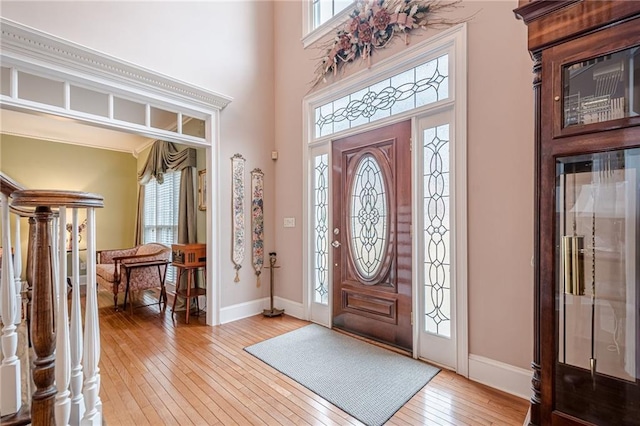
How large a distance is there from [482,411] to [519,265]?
96 centimetres

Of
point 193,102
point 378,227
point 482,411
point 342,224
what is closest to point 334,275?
point 342,224

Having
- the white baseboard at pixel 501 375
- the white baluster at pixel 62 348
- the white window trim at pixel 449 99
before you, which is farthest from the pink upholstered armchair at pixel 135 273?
the white baseboard at pixel 501 375

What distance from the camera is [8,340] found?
1.31 m

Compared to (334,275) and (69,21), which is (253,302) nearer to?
(334,275)

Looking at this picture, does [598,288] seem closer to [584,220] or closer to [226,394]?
[584,220]

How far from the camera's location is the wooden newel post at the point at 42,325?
101 cm

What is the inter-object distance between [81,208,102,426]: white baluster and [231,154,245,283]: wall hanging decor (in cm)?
238

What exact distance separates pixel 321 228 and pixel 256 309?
1369mm

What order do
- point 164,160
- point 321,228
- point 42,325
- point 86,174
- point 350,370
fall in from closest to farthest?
1. point 42,325
2. point 350,370
3. point 321,228
4. point 164,160
5. point 86,174

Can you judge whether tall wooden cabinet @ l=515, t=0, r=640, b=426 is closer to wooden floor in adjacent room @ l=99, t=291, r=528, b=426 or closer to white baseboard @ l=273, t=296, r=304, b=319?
wooden floor in adjacent room @ l=99, t=291, r=528, b=426

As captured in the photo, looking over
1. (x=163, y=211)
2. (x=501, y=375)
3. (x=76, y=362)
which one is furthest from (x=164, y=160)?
(x=501, y=375)

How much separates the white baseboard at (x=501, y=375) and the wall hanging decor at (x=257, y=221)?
99.8 inches

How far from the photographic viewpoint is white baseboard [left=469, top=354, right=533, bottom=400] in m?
1.95

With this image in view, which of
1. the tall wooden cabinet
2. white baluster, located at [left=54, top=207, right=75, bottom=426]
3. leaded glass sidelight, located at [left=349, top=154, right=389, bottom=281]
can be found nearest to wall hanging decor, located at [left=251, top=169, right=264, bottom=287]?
leaded glass sidelight, located at [left=349, top=154, right=389, bottom=281]
